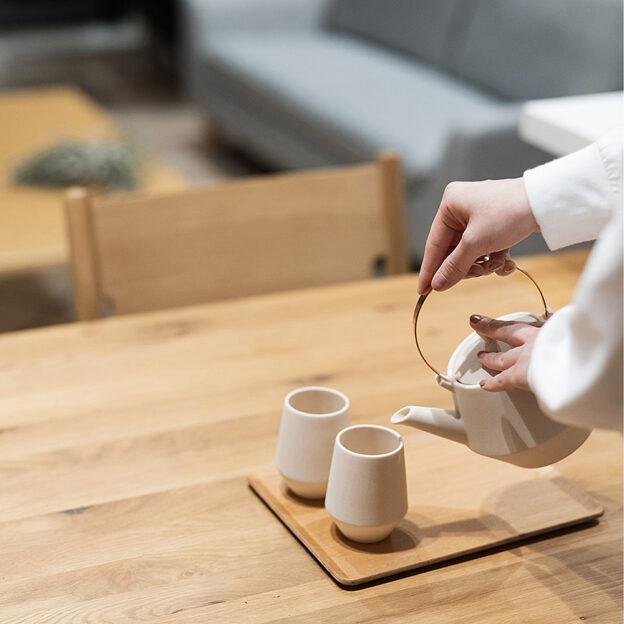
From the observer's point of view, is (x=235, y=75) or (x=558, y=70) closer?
(x=558, y=70)

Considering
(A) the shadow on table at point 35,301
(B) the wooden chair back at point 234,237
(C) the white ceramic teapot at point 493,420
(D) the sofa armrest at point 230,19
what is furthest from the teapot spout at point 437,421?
(D) the sofa armrest at point 230,19

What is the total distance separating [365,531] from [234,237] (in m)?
0.74

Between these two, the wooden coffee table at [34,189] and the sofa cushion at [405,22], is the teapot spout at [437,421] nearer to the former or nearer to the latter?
the wooden coffee table at [34,189]

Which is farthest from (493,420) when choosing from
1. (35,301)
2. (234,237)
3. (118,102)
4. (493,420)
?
(118,102)

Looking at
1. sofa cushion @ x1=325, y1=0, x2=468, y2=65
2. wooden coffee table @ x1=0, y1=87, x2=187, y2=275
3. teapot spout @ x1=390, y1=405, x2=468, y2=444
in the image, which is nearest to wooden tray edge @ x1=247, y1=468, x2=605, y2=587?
teapot spout @ x1=390, y1=405, x2=468, y2=444

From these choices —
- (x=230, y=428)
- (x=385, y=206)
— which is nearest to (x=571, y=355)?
(x=230, y=428)

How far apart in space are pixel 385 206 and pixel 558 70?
1592 millimetres

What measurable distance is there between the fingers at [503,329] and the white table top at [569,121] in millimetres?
720

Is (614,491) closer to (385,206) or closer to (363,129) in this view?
(385,206)

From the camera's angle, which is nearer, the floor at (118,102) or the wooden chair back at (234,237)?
the wooden chair back at (234,237)

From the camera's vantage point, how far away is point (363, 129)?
3068 millimetres

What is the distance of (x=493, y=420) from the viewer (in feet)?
2.56

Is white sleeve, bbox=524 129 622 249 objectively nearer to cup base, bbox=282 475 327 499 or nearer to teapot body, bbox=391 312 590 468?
teapot body, bbox=391 312 590 468

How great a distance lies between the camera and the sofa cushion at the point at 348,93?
2.95 metres
